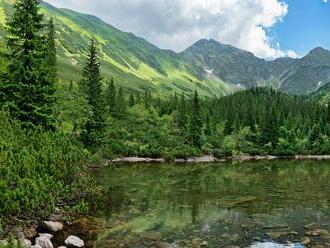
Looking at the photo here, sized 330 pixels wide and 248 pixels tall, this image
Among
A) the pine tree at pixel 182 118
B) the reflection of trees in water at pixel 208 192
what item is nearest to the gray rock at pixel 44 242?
the reflection of trees in water at pixel 208 192

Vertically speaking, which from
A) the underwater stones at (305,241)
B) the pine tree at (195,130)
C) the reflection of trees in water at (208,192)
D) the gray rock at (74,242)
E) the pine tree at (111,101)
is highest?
the pine tree at (111,101)

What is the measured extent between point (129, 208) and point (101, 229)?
8.17 m

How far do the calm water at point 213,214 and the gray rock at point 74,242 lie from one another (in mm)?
1066

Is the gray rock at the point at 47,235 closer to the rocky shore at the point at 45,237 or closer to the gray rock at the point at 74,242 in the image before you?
the rocky shore at the point at 45,237

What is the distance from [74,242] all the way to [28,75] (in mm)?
23164

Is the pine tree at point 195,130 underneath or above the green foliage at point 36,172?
above

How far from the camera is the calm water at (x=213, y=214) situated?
28.5 meters

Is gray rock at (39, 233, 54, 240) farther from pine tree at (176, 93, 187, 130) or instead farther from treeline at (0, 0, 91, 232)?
pine tree at (176, 93, 187, 130)

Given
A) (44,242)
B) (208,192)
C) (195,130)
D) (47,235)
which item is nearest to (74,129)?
(208,192)

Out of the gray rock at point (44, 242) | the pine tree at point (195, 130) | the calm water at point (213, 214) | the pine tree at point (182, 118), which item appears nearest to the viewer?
the gray rock at point (44, 242)

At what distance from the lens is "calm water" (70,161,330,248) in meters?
28.5

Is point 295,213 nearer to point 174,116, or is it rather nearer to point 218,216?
point 218,216

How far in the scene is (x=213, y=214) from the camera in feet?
121

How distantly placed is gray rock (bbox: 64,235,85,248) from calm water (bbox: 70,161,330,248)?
1066 millimetres
